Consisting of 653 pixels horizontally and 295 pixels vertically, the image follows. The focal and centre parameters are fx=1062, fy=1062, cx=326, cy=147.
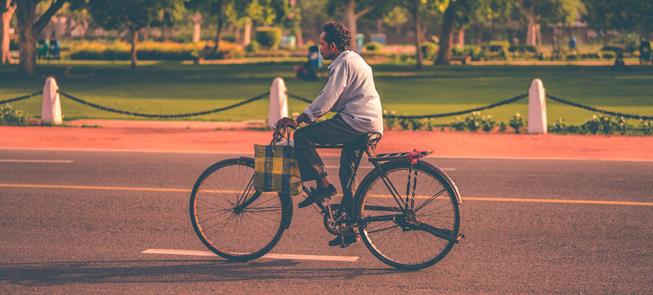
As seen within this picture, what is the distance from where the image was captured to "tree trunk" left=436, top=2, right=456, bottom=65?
5443 cm

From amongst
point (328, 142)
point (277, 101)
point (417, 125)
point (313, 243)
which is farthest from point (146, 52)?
point (328, 142)

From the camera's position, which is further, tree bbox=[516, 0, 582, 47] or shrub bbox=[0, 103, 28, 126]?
tree bbox=[516, 0, 582, 47]

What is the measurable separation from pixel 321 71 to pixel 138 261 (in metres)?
38.5

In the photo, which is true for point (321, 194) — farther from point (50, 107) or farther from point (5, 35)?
point (5, 35)

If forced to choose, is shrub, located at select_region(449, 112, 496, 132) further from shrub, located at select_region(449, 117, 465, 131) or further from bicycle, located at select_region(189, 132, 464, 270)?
bicycle, located at select_region(189, 132, 464, 270)

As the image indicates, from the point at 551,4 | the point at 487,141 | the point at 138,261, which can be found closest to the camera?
the point at 138,261

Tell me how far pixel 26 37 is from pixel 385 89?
1567cm

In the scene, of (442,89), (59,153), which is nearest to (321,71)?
(442,89)

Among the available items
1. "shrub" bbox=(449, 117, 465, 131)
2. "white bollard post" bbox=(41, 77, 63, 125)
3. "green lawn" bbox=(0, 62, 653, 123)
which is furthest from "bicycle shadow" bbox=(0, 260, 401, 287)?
"green lawn" bbox=(0, 62, 653, 123)

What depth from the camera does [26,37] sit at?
40.8 meters

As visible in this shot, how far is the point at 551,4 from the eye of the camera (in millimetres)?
76812

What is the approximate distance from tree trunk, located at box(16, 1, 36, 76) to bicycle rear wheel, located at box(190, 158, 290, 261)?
34.6 metres

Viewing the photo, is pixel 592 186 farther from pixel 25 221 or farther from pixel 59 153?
pixel 59 153

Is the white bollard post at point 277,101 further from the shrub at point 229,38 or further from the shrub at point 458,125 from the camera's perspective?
the shrub at point 229,38
